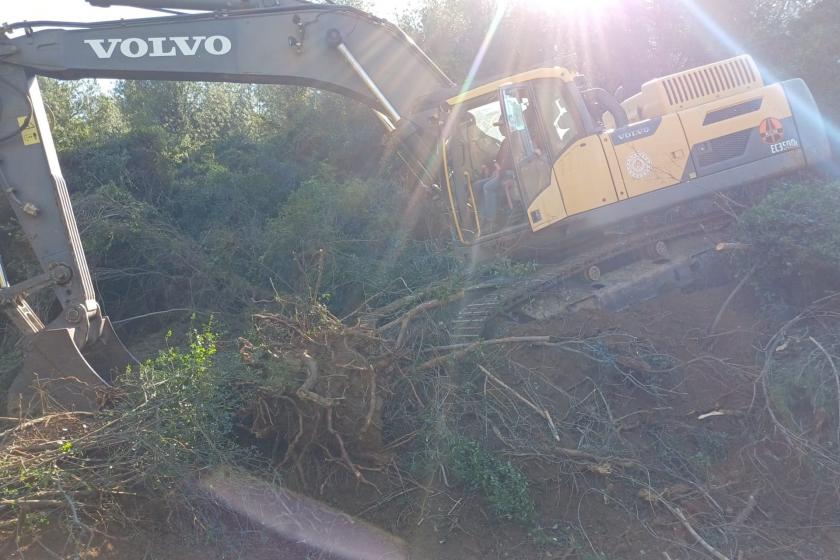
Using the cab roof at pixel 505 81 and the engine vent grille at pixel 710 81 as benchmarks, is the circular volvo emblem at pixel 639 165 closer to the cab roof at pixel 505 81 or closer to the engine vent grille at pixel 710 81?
the engine vent grille at pixel 710 81

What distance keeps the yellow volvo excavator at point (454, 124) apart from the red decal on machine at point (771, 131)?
15 mm

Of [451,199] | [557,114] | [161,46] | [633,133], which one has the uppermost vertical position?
[161,46]

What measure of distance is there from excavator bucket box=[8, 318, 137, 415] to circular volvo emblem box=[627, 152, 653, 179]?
5343 mm

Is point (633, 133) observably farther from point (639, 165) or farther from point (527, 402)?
point (527, 402)

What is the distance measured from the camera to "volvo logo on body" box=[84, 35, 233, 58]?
21.2 ft

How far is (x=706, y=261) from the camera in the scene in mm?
8078

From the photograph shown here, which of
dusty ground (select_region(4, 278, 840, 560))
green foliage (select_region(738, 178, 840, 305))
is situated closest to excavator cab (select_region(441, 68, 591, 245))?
green foliage (select_region(738, 178, 840, 305))

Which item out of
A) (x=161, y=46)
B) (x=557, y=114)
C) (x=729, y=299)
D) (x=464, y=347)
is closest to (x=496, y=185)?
(x=557, y=114)

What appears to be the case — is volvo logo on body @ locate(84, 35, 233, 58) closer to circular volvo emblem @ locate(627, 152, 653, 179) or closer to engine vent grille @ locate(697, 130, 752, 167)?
circular volvo emblem @ locate(627, 152, 653, 179)

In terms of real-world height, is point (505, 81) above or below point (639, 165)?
above

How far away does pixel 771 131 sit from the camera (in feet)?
27.8

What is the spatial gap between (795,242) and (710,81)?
268 centimetres

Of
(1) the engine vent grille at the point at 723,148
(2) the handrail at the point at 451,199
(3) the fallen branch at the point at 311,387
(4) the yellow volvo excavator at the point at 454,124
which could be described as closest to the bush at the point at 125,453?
(3) the fallen branch at the point at 311,387

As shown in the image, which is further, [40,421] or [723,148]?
[723,148]
